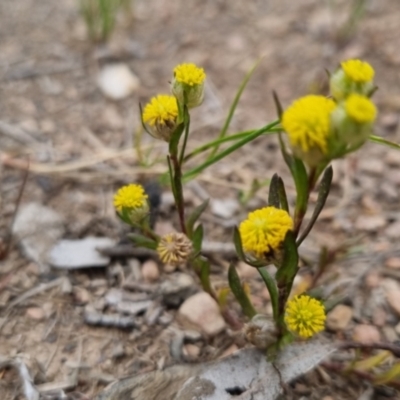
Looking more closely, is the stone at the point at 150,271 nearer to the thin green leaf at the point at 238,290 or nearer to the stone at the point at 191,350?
the stone at the point at 191,350

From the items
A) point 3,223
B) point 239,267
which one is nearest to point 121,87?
point 3,223

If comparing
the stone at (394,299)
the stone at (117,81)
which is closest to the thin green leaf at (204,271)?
the stone at (394,299)

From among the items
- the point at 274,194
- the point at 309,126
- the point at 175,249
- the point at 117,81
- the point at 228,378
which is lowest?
the point at 228,378

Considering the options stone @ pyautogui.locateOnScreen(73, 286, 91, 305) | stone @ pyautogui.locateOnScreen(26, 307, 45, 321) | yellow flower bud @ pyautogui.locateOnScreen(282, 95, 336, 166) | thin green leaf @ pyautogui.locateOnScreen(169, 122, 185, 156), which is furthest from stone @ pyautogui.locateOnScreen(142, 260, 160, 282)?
yellow flower bud @ pyautogui.locateOnScreen(282, 95, 336, 166)

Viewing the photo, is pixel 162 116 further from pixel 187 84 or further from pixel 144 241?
pixel 144 241

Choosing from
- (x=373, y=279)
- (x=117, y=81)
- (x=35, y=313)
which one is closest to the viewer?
(x=35, y=313)

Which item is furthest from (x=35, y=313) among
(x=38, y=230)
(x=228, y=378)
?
(x=228, y=378)
